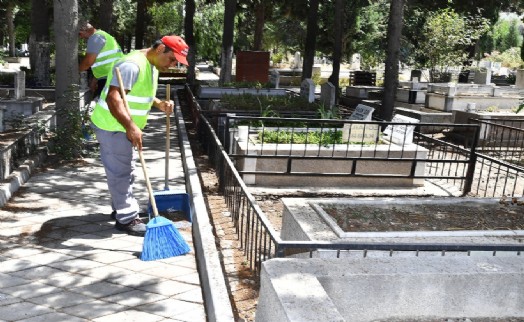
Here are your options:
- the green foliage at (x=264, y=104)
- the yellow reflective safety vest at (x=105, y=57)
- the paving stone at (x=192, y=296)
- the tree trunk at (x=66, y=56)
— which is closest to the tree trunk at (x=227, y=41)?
the green foliage at (x=264, y=104)

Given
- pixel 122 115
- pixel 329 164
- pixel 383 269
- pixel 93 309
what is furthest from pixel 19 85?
pixel 383 269

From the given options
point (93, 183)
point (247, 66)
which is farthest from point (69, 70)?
point (247, 66)

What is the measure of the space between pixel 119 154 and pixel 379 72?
136ft

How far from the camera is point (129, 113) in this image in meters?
5.40

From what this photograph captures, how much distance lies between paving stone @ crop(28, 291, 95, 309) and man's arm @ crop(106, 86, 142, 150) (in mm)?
1476

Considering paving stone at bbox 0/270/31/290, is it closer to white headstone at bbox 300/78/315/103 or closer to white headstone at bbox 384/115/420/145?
white headstone at bbox 384/115/420/145

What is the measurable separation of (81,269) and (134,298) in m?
0.80

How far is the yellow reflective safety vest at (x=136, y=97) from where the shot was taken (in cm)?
558

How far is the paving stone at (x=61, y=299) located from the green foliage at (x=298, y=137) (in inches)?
226

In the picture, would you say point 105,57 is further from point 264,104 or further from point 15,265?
point 264,104

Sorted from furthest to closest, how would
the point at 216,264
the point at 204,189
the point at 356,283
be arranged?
the point at 204,189 → the point at 216,264 → the point at 356,283

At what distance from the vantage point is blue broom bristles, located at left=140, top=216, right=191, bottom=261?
516cm

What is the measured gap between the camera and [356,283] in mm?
3352

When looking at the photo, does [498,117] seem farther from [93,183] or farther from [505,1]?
[505,1]
